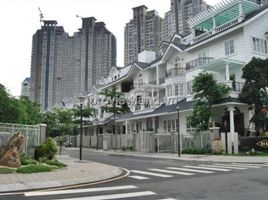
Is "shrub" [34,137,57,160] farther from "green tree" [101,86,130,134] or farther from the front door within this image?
"green tree" [101,86,130,134]

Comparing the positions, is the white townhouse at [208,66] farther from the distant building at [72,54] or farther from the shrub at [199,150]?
the distant building at [72,54]

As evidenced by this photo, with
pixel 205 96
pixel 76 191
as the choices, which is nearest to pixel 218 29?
pixel 205 96

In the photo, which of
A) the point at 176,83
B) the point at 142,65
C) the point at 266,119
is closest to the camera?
the point at 266,119

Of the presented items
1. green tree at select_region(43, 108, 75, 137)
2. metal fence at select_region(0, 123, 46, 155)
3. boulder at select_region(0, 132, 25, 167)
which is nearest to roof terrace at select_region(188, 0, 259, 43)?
metal fence at select_region(0, 123, 46, 155)

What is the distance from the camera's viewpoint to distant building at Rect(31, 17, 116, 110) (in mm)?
74938

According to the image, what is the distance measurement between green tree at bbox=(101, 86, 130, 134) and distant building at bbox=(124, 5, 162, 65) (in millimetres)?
21721

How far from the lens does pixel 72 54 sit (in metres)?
77.2

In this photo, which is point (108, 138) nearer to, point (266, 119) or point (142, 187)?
point (266, 119)

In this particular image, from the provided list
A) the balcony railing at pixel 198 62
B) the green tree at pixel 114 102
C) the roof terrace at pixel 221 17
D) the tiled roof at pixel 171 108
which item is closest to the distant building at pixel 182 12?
the green tree at pixel 114 102

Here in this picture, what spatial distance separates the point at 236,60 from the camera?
3014cm

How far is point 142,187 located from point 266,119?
1852cm

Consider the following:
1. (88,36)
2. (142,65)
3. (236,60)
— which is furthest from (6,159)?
(88,36)

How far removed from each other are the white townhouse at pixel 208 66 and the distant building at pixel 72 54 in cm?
3092

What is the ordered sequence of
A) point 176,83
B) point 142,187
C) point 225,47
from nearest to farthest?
1. point 142,187
2. point 225,47
3. point 176,83
